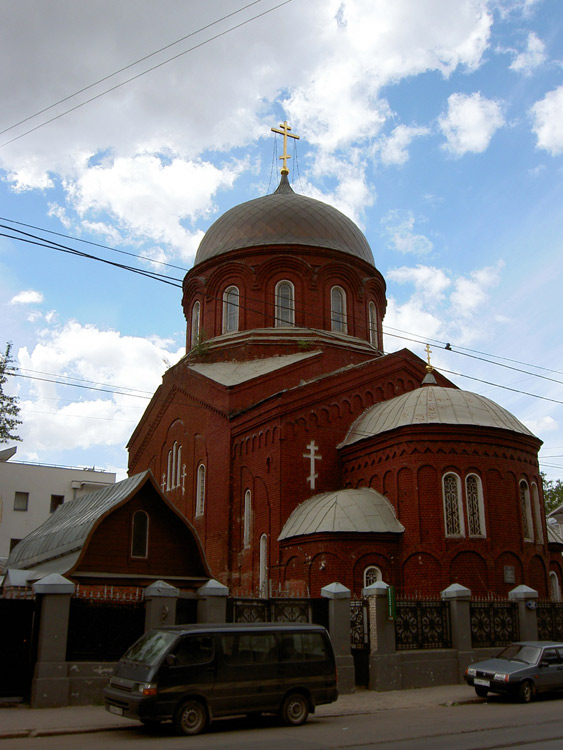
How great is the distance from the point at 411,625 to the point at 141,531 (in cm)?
611

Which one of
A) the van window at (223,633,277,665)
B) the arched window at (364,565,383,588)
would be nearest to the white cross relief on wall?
the arched window at (364,565,383,588)

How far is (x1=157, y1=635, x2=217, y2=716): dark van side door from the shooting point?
9312 mm

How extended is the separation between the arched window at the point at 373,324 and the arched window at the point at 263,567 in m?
9.95

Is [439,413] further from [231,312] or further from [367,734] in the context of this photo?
[367,734]

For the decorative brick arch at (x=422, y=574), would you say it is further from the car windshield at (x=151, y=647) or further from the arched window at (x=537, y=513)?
the car windshield at (x=151, y=647)

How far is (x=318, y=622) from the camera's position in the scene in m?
14.0

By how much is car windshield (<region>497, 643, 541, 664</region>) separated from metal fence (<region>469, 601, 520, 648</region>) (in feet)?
7.86

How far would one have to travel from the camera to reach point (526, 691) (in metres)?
12.5

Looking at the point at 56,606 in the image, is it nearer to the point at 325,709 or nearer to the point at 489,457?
the point at 325,709

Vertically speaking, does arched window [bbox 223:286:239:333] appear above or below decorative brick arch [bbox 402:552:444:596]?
above

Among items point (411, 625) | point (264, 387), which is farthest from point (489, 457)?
point (264, 387)

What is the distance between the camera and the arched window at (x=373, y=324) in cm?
2807

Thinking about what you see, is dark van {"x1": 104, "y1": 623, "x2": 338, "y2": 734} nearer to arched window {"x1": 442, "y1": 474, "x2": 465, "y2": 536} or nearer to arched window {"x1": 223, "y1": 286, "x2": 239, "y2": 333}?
arched window {"x1": 442, "y1": 474, "x2": 465, "y2": 536}

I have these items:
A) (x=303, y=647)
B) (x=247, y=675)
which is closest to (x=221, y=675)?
(x=247, y=675)
